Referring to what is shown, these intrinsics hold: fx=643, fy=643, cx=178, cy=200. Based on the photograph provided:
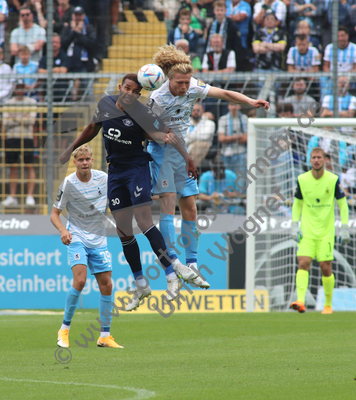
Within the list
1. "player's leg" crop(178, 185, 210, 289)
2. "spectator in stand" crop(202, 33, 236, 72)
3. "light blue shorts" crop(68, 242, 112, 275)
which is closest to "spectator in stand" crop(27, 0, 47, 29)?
"spectator in stand" crop(202, 33, 236, 72)

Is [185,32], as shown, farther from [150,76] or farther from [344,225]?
[150,76]

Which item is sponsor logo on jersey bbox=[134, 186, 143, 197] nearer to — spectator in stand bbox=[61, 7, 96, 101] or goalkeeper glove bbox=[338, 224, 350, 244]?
goalkeeper glove bbox=[338, 224, 350, 244]

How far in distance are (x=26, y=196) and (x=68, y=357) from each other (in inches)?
268

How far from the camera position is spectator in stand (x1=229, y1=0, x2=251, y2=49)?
1422cm

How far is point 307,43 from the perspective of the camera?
13867 millimetres

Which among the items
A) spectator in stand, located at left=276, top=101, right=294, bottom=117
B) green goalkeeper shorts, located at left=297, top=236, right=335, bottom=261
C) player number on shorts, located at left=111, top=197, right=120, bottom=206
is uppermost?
spectator in stand, located at left=276, top=101, right=294, bottom=117

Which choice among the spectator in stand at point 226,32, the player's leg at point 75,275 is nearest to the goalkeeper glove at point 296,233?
the player's leg at point 75,275

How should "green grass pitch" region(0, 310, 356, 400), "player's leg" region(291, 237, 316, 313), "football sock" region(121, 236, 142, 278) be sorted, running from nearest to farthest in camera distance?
"green grass pitch" region(0, 310, 356, 400) < "football sock" region(121, 236, 142, 278) < "player's leg" region(291, 237, 316, 313)

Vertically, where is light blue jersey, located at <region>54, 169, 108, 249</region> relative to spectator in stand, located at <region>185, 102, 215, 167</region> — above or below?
below

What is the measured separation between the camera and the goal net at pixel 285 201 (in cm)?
1123

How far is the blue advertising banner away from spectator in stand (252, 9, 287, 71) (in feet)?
14.7

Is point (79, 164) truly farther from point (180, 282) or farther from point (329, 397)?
point (329, 397)

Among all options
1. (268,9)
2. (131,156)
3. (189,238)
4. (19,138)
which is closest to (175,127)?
(131,156)

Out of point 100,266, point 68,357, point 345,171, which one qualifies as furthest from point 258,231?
point 68,357
